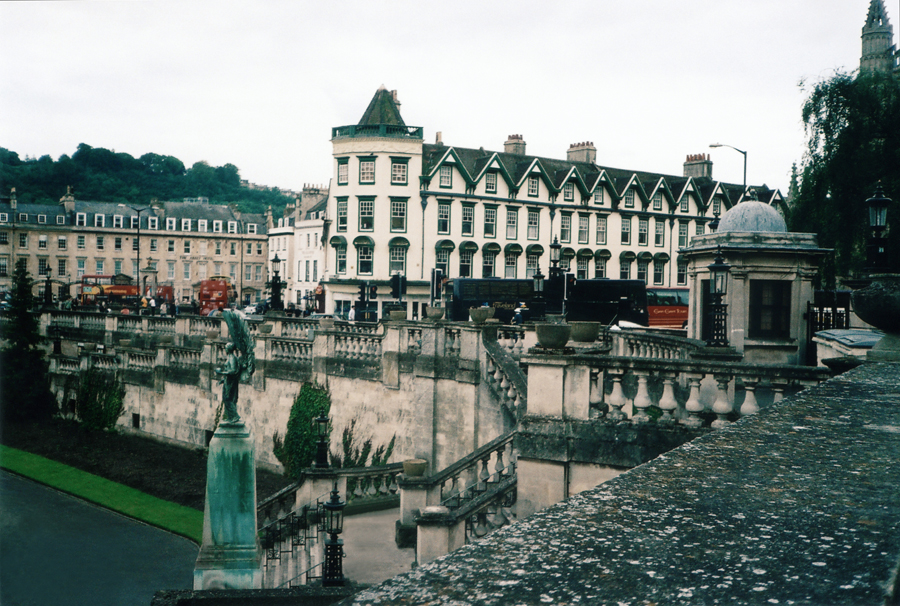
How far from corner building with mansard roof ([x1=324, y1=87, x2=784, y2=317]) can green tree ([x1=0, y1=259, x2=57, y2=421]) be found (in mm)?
19113

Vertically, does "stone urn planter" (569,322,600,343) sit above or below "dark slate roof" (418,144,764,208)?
below

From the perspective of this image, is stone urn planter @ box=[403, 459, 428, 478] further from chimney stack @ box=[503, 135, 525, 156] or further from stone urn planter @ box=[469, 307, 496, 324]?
chimney stack @ box=[503, 135, 525, 156]

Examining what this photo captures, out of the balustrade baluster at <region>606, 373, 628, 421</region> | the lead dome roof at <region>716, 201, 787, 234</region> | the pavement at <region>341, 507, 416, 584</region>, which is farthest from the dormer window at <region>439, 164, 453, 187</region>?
the balustrade baluster at <region>606, 373, 628, 421</region>

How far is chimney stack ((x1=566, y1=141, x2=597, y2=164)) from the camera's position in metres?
62.4

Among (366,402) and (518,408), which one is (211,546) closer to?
(518,408)

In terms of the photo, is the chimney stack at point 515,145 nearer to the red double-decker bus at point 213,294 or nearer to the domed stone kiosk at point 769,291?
the red double-decker bus at point 213,294

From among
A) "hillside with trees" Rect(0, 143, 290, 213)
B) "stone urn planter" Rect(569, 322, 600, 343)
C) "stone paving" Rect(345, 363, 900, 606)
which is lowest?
"stone paving" Rect(345, 363, 900, 606)

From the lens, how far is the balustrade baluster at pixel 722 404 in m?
8.29

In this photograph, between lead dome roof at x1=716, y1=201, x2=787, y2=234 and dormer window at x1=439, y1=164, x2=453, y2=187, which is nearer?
lead dome roof at x1=716, y1=201, x2=787, y2=234

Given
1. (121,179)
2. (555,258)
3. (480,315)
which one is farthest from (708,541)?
(121,179)

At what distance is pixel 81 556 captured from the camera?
20203 mm

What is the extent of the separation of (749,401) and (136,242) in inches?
3479

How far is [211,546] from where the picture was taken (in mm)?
9805

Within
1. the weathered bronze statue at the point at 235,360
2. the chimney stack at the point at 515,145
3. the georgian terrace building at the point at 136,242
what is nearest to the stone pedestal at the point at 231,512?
the weathered bronze statue at the point at 235,360
